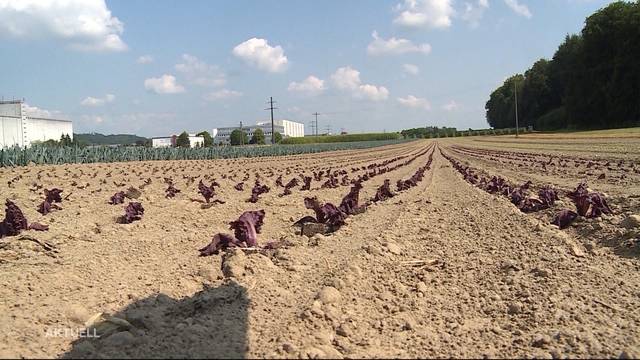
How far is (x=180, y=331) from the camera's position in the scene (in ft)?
11.6

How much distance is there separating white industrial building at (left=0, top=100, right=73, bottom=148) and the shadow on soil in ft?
194

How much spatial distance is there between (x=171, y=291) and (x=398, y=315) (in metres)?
2.13

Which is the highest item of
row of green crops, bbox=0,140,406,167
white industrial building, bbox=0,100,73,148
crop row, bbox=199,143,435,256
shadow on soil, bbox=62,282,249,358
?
white industrial building, bbox=0,100,73,148

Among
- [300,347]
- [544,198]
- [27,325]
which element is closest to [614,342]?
[300,347]

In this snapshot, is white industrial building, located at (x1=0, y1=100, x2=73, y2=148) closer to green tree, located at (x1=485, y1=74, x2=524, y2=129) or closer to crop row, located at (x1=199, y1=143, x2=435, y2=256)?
crop row, located at (x1=199, y1=143, x2=435, y2=256)

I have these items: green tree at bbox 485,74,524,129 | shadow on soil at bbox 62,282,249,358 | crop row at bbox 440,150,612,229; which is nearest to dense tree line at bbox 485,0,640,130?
green tree at bbox 485,74,524,129

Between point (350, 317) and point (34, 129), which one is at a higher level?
point (34, 129)

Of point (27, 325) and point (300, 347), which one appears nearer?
point (300, 347)

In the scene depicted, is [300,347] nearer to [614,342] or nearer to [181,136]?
[614,342]

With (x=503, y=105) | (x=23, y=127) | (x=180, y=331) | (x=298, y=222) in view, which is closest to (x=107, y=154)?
(x=298, y=222)

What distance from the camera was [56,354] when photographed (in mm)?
3250

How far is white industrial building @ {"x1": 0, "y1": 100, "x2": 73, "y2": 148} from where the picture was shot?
7131 centimetres

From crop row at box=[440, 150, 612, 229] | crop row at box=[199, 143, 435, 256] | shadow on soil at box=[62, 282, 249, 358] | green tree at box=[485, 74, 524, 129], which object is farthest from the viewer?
green tree at box=[485, 74, 524, 129]

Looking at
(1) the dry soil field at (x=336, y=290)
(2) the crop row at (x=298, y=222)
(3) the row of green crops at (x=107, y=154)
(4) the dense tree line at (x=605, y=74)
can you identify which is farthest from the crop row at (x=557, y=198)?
(4) the dense tree line at (x=605, y=74)
